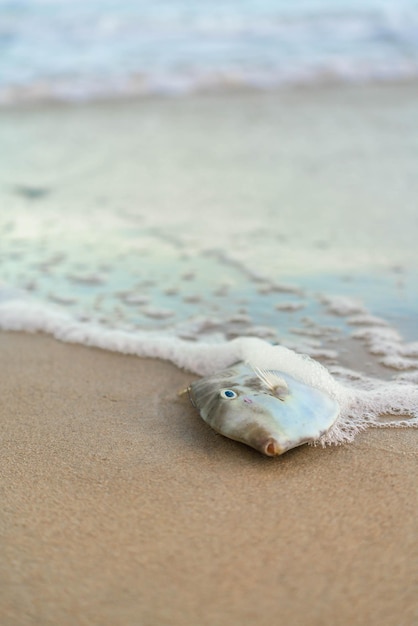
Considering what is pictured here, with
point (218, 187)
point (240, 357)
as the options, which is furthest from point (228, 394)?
point (218, 187)

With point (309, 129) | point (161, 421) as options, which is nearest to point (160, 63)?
point (309, 129)

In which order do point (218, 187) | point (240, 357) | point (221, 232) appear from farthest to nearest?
point (218, 187) → point (221, 232) → point (240, 357)

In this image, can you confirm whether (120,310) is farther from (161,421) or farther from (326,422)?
(326,422)

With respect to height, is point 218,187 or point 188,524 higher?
point 188,524

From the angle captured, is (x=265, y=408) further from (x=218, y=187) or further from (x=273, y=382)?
(x=218, y=187)

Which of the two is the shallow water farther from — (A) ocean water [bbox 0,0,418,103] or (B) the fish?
(A) ocean water [bbox 0,0,418,103]
